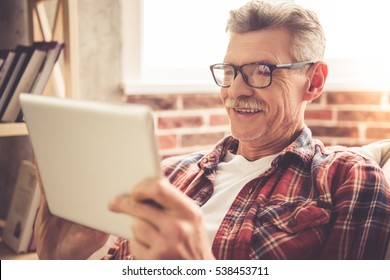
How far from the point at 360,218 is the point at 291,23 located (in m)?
Answer: 0.53

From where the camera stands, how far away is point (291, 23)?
129cm

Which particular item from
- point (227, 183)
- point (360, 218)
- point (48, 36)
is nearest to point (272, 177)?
point (227, 183)

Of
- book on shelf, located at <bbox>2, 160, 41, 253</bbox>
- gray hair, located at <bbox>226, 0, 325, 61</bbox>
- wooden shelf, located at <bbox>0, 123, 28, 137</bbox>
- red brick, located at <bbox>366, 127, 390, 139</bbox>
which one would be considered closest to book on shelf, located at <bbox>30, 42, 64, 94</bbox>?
wooden shelf, located at <bbox>0, 123, 28, 137</bbox>

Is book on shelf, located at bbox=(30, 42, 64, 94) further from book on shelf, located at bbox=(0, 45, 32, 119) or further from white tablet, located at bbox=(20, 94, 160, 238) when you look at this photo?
white tablet, located at bbox=(20, 94, 160, 238)

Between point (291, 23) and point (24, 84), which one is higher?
point (291, 23)

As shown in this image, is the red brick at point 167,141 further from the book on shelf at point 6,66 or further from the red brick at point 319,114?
the book on shelf at point 6,66

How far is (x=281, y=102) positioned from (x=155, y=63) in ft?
3.34

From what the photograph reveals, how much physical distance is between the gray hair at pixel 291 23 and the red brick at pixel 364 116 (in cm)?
91

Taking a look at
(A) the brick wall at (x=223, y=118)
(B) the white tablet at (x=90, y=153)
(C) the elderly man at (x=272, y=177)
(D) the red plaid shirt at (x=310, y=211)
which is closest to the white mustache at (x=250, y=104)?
(C) the elderly man at (x=272, y=177)

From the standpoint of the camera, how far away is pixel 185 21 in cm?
225

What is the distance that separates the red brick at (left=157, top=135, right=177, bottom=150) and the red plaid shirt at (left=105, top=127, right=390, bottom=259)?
0.90 metres

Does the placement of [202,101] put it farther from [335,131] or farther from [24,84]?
[24,84]

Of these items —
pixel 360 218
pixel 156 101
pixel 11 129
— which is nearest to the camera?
pixel 360 218
